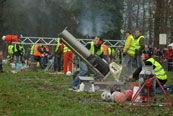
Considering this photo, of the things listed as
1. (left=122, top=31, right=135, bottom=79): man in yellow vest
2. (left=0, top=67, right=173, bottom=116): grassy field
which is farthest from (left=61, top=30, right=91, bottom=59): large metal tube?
(left=122, top=31, right=135, bottom=79): man in yellow vest

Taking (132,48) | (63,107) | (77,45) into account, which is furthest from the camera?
(132,48)

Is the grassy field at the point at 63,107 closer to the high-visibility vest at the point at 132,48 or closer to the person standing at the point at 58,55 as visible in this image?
the high-visibility vest at the point at 132,48

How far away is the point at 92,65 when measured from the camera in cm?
1172

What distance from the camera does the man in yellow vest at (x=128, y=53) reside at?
15.1 metres

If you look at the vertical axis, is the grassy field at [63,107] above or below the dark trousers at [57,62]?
below

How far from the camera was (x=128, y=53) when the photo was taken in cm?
1528

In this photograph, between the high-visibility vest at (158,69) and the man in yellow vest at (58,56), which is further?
the man in yellow vest at (58,56)

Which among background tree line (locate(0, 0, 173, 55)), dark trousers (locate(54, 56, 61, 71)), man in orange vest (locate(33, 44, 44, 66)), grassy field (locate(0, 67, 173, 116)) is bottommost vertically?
grassy field (locate(0, 67, 173, 116))

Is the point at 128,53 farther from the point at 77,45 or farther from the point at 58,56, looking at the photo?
the point at 58,56

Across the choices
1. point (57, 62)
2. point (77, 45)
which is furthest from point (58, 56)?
point (77, 45)

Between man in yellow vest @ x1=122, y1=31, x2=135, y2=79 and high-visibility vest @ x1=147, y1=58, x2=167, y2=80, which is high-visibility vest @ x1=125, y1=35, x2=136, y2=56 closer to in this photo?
man in yellow vest @ x1=122, y1=31, x2=135, y2=79

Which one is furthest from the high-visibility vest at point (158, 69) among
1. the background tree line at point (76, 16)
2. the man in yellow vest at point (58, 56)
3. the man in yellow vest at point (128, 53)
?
the man in yellow vest at point (58, 56)

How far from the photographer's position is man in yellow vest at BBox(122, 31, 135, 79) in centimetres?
1508

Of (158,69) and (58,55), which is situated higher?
(58,55)
